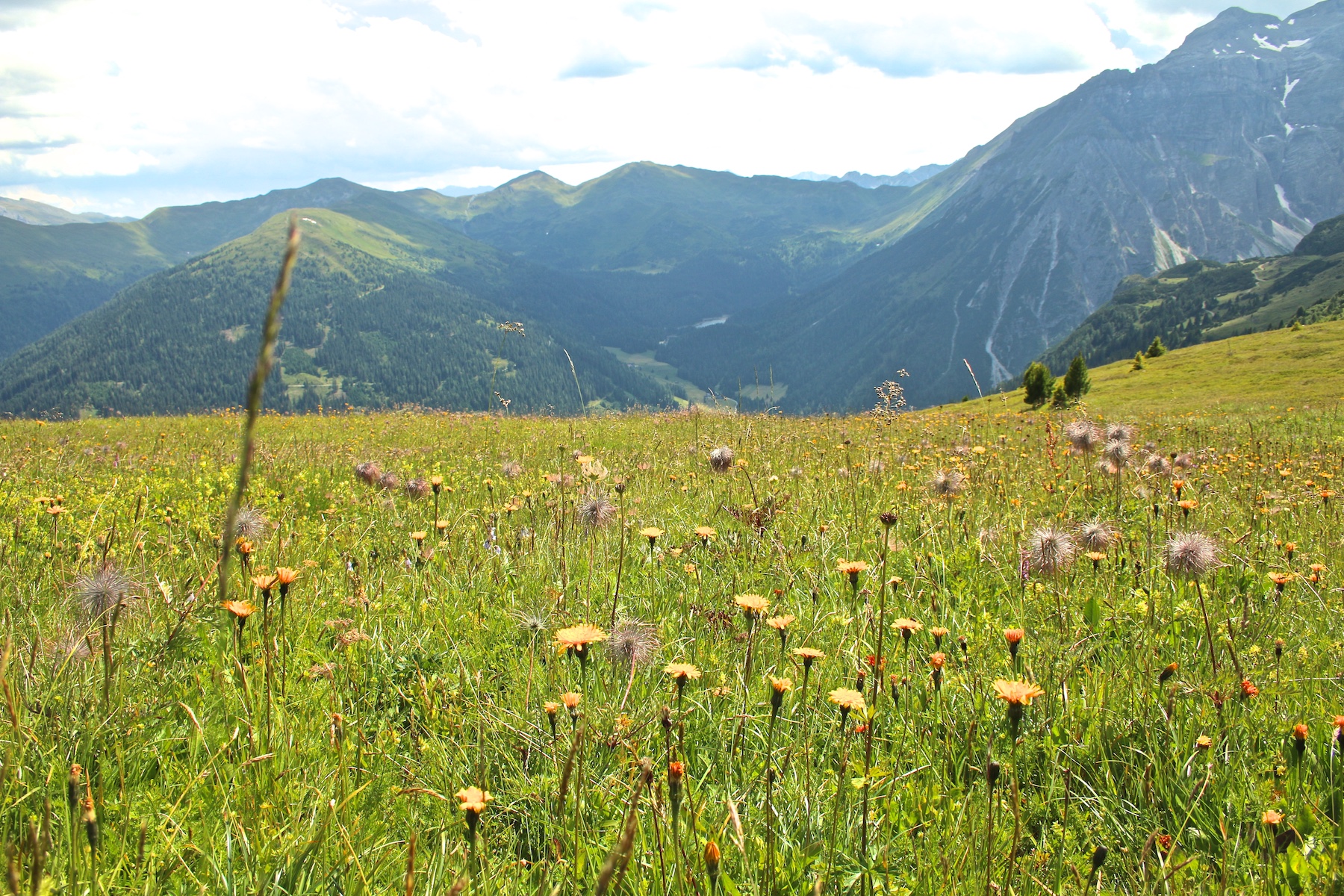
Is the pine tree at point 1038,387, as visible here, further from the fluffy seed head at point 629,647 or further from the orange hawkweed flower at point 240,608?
the orange hawkweed flower at point 240,608

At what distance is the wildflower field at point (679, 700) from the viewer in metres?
2.06

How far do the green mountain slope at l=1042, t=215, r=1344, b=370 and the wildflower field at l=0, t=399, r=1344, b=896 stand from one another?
17872cm

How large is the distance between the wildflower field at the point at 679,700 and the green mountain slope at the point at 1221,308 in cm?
17872

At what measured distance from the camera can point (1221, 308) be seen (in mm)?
176625

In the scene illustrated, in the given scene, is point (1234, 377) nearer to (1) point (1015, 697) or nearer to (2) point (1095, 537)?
(2) point (1095, 537)

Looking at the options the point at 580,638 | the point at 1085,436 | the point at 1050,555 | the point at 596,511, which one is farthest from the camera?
the point at 1085,436

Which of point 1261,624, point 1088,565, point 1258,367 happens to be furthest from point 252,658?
point 1258,367

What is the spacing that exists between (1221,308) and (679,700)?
733 feet

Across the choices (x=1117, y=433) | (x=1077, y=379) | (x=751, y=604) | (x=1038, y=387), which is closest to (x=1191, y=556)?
(x=751, y=604)

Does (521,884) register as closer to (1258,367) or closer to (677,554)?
(677,554)

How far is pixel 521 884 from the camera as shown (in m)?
2.07

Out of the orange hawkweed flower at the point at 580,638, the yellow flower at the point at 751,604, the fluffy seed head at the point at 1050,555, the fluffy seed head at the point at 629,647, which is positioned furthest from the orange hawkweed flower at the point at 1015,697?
the fluffy seed head at the point at 1050,555

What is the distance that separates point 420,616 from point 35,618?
1584mm

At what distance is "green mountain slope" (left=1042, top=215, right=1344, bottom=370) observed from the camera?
526ft
